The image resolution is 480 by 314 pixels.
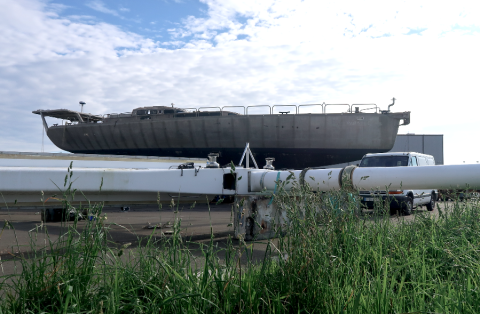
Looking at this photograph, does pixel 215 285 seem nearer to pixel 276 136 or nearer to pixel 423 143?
pixel 276 136

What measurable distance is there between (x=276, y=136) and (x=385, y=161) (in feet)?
51.3

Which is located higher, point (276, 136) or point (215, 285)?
point (276, 136)

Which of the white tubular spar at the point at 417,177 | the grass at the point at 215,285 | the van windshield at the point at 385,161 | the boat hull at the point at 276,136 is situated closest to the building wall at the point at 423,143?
the boat hull at the point at 276,136

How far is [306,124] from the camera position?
90.5 ft

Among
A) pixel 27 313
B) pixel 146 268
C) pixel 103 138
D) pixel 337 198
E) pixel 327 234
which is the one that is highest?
pixel 103 138

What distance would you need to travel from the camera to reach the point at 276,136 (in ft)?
92.3

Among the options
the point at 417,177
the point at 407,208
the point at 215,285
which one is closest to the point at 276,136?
the point at 407,208

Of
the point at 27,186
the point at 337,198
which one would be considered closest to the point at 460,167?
the point at 337,198

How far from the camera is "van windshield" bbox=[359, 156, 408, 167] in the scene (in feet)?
40.9

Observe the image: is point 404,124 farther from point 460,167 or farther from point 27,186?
point 27,186

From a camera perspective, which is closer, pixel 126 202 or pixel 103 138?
pixel 126 202

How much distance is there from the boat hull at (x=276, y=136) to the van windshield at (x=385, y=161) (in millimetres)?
14898

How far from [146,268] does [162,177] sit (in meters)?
3.25

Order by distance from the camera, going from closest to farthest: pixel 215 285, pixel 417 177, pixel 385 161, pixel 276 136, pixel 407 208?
pixel 215 285 < pixel 417 177 < pixel 407 208 < pixel 385 161 < pixel 276 136
